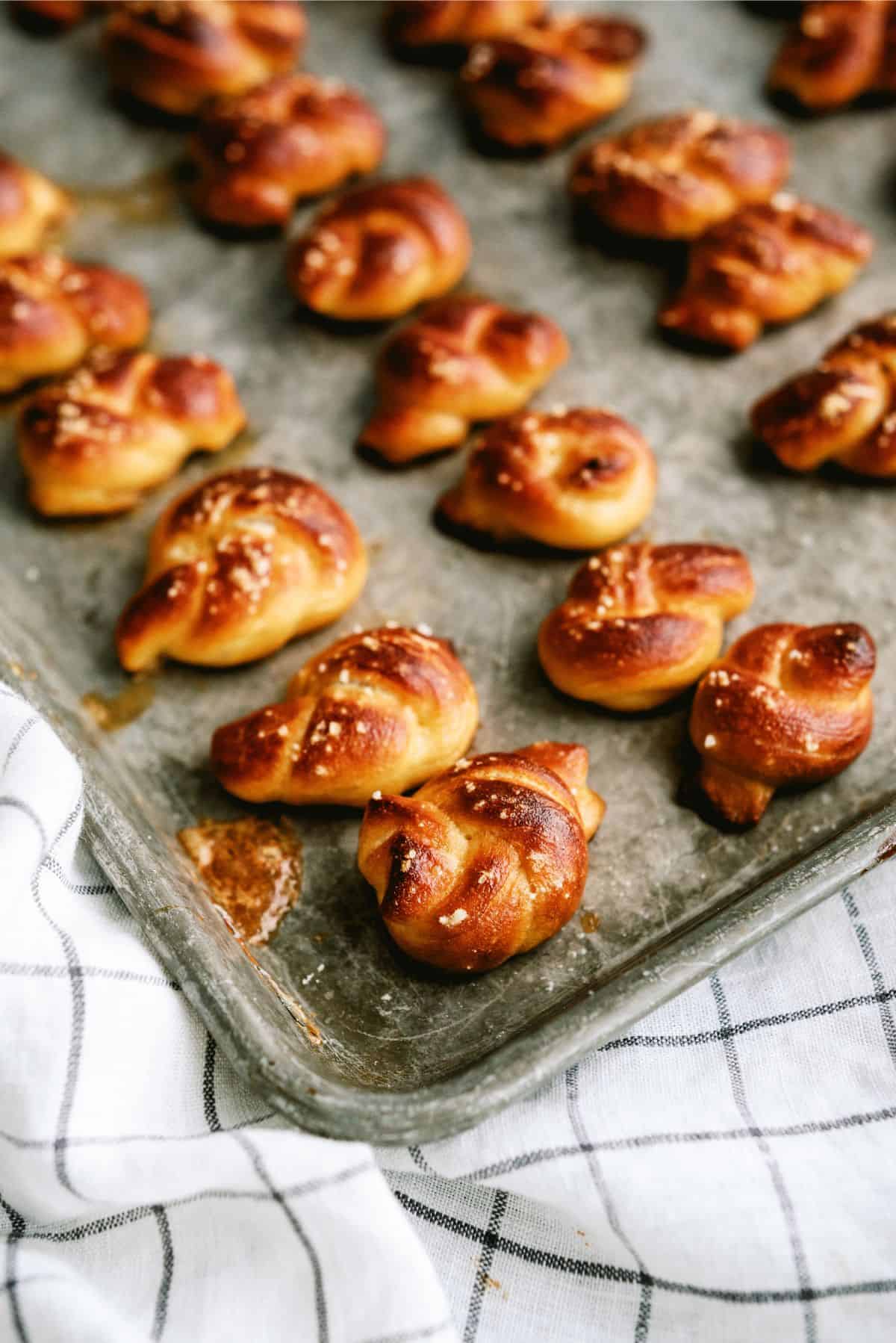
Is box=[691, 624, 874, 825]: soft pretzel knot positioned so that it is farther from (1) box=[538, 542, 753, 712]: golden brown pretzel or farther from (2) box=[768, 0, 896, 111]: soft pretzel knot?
(2) box=[768, 0, 896, 111]: soft pretzel knot

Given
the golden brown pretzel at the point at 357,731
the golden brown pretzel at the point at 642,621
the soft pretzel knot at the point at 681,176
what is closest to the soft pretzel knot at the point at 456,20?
the soft pretzel knot at the point at 681,176

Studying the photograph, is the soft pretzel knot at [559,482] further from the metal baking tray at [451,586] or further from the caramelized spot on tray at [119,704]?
the caramelized spot on tray at [119,704]

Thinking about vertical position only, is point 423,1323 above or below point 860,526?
below

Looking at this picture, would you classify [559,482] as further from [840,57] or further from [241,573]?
[840,57]

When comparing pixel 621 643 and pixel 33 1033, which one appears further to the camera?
pixel 621 643

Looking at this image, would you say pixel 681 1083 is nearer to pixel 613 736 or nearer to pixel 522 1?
pixel 613 736

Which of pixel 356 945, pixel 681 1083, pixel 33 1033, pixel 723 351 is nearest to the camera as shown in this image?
pixel 33 1033

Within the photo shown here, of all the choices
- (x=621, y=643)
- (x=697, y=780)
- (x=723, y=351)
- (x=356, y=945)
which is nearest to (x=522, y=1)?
(x=723, y=351)
